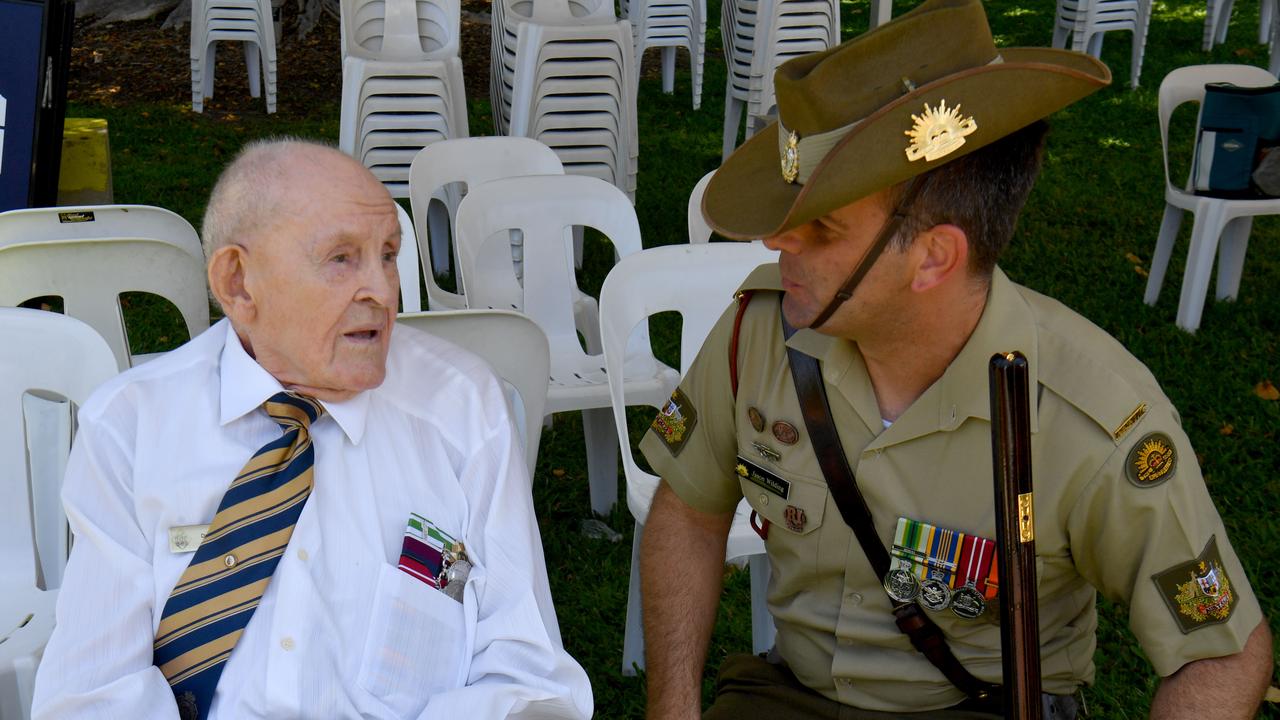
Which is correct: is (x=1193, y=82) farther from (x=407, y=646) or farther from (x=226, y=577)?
(x=226, y=577)

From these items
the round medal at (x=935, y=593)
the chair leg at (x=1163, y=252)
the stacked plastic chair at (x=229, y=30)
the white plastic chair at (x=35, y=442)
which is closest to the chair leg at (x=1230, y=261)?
the chair leg at (x=1163, y=252)

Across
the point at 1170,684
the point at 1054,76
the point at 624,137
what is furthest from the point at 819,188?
the point at 624,137

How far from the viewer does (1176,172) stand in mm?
7977

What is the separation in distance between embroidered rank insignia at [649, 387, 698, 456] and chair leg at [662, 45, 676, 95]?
317 inches

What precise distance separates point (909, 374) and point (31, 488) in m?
1.90

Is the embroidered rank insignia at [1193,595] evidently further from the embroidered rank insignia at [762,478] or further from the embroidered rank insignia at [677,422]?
the embroidered rank insignia at [677,422]

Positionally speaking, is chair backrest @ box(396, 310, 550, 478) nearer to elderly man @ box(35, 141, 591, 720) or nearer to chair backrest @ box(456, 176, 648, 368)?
elderly man @ box(35, 141, 591, 720)

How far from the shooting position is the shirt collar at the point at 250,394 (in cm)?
209

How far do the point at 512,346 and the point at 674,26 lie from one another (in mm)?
7383

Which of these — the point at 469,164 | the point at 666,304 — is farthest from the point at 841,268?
the point at 469,164

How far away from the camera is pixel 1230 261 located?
6.09m

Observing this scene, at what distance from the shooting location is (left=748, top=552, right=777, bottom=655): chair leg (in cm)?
332

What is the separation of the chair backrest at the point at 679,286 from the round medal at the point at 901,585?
4.34 ft

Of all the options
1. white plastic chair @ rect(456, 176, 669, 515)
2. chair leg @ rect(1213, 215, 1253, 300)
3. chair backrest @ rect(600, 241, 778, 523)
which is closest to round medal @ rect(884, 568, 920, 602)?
chair backrest @ rect(600, 241, 778, 523)
